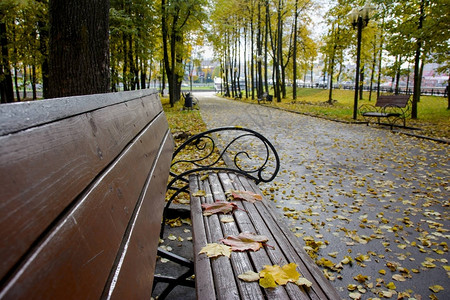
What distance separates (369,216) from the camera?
3912 millimetres

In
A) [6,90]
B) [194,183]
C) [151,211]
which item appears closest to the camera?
[151,211]

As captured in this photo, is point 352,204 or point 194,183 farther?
point 352,204

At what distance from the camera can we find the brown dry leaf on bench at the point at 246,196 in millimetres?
2590

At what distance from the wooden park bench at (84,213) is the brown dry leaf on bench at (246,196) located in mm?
776

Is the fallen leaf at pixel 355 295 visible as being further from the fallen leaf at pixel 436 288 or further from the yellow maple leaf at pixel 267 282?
the yellow maple leaf at pixel 267 282

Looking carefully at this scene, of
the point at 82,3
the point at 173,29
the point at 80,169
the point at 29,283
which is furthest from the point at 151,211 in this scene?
the point at 173,29

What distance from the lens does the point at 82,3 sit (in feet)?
13.0

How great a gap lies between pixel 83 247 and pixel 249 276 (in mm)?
906

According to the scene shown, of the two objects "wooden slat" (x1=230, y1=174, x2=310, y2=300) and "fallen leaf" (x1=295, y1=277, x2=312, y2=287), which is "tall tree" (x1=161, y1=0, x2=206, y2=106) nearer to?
"wooden slat" (x1=230, y1=174, x2=310, y2=300)

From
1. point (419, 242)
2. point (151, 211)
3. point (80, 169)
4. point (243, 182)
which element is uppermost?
point (80, 169)

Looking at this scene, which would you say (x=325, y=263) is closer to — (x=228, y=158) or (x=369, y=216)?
(x=369, y=216)

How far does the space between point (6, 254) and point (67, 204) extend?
0.24 m

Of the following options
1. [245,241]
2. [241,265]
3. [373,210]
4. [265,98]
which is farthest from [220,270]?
[265,98]

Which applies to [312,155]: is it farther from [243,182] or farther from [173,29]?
[173,29]
